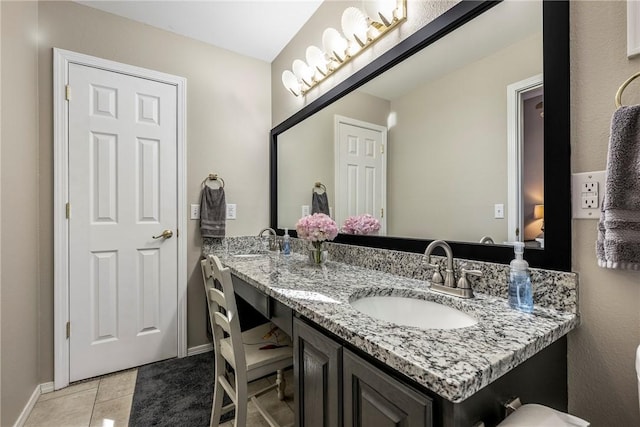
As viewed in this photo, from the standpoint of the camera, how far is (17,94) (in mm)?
1436

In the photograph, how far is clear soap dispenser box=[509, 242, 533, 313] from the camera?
81cm

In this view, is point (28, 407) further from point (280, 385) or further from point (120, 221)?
point (280, 385)

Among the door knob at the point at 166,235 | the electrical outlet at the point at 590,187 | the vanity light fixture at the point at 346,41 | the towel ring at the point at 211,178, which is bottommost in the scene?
the door knob at the point at 166,235

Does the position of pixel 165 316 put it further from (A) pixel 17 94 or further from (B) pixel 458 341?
(B) pixel 458 341

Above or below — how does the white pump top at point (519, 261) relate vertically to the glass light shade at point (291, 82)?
below

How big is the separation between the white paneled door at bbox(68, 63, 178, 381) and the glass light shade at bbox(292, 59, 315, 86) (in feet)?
2.98

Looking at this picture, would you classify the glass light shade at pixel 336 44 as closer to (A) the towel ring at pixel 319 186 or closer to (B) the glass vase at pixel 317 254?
(A) the towel ring at pixel 319 186

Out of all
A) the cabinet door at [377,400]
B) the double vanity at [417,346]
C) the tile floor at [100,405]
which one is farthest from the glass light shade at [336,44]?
the tile floor at [100,405]

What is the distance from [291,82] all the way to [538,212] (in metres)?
1.78

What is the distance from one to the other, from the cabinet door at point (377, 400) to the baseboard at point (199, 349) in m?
1.81

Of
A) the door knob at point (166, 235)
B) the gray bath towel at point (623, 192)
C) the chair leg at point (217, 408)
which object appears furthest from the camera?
the door knob at point (166, 235)

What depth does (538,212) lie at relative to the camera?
875 mm

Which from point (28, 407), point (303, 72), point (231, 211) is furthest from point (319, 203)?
point (28, 407)

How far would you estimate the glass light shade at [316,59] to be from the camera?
184cm
